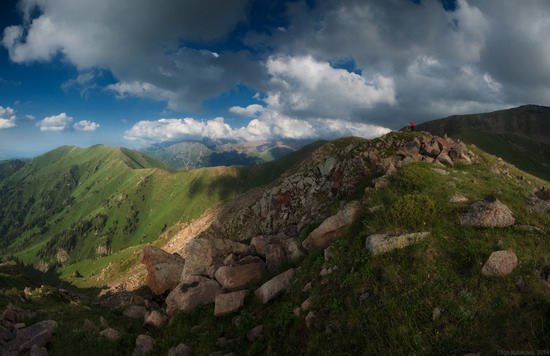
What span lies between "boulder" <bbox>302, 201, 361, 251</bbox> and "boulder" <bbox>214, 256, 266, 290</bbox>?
9.75ft

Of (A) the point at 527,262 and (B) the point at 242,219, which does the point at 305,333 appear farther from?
(B) the point at 242,219

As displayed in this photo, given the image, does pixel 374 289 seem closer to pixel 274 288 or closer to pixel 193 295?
pixel 274 288

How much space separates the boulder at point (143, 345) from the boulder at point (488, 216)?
14.0 metres

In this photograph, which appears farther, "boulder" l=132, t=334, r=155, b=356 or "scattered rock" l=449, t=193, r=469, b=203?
"scattered rock" l=449, t=193, r=469, b=203

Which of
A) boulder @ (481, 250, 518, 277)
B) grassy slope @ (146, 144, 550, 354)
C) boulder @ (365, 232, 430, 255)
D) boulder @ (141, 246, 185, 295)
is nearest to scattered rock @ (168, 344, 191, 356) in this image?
grassy slope @ (146, 144, 550, 354)

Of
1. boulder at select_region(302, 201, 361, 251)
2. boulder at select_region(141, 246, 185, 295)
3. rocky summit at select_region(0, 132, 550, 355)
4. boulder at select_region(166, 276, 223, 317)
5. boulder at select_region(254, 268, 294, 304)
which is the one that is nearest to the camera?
rocky summit at select_region(0, 132, 550, 355)

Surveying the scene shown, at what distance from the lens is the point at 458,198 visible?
1471 centimetres

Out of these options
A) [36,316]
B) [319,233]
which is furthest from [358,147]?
[36,316]

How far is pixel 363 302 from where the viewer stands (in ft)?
32.8

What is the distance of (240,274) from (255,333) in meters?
5.05

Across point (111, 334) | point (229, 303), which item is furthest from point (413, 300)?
point (111, 334)

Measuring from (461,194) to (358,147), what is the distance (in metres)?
21.1

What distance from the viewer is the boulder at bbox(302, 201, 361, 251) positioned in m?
14.6

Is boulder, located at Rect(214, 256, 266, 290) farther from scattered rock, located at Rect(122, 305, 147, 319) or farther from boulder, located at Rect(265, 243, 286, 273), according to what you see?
scattered rock, located at Rect(122, 305, 147, 319)
